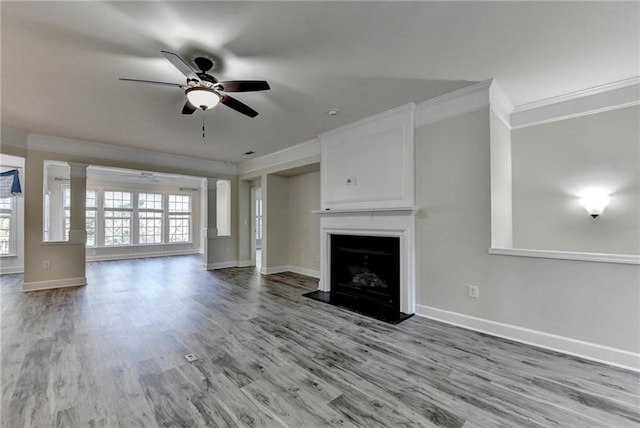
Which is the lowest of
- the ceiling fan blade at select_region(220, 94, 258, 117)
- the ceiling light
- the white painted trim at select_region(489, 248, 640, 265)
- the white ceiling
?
the white painted trim at select_region(489, 248, 640, 265)

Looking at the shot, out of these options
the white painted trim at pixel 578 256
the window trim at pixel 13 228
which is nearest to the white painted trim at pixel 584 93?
the white painted trim at pixel 578 256

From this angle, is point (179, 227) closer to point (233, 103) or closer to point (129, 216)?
point (129, 216)

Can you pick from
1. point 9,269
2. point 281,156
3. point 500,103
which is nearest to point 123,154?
point 281,156

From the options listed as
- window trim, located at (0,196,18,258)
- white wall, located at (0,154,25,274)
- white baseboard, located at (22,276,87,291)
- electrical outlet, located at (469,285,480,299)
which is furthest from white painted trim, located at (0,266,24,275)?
electrical outlet, located at (469,285,480,299)

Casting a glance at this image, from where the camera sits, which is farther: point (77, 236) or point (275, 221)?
point (275, 221)

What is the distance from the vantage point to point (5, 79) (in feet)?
9.07

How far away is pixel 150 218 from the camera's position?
9180mm

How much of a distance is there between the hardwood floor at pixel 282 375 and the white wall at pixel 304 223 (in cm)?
228

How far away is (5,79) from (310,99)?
316 cm

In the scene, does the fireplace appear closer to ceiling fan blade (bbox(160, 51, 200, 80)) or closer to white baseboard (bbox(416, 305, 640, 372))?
white baseboard (bbox(416, 305, 640, 372))

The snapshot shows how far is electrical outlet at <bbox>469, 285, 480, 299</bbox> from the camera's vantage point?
119 inches

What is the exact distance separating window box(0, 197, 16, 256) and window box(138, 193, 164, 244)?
9.44 ft

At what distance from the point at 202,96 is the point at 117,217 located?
27.4 ft

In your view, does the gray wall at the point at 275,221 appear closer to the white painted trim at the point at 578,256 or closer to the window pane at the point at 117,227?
the white painted trim at the point at 578,256
